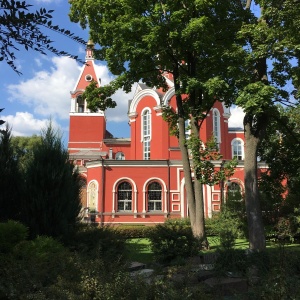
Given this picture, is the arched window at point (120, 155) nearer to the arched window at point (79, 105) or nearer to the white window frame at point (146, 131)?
the white window frame at point (146, 131)

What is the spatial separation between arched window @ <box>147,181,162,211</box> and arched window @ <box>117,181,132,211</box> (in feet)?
4.85

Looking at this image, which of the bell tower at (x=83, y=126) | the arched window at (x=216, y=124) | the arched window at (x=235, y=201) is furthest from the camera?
the bell tower at (x=83, y=126)

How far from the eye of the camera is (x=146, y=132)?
1318 inches

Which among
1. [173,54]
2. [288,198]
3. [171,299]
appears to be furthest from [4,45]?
[288,198]

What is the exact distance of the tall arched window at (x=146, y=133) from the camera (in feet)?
109

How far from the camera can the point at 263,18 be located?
475 inches

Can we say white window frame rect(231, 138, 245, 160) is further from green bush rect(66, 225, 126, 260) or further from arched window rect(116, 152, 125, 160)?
green bush rect(66, 225, 126, 260)

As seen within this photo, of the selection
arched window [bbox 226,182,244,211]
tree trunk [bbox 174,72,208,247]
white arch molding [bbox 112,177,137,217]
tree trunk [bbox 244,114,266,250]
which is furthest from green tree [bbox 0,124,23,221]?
white arch molding [bbox 112,177,137,217]

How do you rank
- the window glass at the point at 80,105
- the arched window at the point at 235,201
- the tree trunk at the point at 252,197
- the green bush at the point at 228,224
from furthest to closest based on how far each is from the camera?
the window glass at the point at 80,105
the arched window at the point at 235,201
the green bush at the point at 228,224
the tree trunk at the point at 252,197

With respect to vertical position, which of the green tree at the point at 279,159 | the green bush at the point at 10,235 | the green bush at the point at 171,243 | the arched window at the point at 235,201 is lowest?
the green bush at the point at 171,243

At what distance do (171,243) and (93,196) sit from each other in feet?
60.6

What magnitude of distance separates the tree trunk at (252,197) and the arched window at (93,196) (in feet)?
57.7

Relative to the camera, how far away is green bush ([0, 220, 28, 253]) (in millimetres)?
8023

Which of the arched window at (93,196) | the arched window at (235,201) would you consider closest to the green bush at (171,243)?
the arched window at (235,201)
